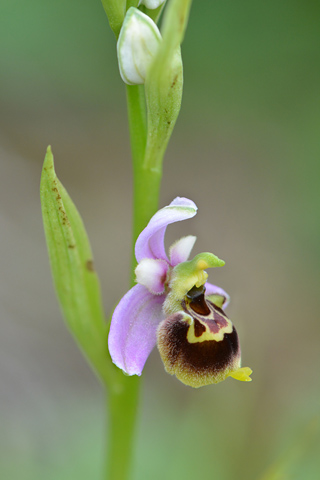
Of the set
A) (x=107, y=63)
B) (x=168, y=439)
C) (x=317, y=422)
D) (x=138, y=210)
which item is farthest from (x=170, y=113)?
(x=107, y=63)

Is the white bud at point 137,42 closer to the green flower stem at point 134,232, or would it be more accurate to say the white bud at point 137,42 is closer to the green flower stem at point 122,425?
the green flower stem at point 134,232

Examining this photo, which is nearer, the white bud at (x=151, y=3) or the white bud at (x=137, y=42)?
the white bud at (x=137, y=42)

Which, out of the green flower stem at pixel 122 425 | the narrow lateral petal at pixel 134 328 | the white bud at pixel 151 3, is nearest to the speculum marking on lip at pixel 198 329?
the narrow lateral petal at pixel 134 328

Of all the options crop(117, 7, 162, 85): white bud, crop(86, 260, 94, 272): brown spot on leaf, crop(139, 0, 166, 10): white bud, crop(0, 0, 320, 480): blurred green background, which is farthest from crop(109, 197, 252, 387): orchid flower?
crop(0, 0, 320, 480): blurred green background

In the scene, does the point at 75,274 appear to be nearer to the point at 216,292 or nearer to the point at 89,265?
the point at 89,265

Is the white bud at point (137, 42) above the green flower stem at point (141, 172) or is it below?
above

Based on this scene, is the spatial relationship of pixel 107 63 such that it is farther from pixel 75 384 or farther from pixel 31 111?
pixel 75 384

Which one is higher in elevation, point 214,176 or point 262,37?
point 262,37

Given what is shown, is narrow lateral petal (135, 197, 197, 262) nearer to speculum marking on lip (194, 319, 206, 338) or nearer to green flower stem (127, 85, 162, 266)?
green flower stem (127, 85, 162, 266)
